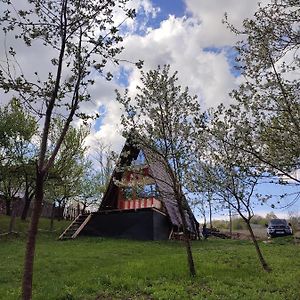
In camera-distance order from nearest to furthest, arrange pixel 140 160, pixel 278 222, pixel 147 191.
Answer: pixel 147 191 < pixel 140 160 < pixel 278 222

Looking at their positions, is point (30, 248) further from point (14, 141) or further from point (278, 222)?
point (278, 222)

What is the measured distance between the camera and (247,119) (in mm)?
8141

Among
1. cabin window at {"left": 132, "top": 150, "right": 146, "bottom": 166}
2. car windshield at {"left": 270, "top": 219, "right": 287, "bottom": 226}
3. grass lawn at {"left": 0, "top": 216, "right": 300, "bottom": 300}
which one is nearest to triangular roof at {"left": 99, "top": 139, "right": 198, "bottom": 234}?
cabin window at {"left": 132, "top": 150, "right": 146, "bottom": 166}

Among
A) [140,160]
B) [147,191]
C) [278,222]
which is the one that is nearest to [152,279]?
[147,191]

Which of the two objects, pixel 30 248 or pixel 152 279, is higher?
pixel 30 248

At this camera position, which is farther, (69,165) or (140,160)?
(69,165)

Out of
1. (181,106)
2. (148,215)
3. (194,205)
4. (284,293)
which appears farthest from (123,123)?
(148,215)

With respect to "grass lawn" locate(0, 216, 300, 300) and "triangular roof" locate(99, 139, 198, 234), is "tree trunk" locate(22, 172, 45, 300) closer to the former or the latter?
"grass lawn" locate(0, 216, 300, 300)

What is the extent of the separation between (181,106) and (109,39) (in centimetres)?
606

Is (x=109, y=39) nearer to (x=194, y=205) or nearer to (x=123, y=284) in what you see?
(x=123, y=284)

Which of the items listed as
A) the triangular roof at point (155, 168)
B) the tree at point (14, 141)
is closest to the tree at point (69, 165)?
the tree at point (14, 141)

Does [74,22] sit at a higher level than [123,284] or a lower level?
higher

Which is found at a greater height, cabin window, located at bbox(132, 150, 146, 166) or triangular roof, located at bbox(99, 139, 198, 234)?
cabin window, located at bbox(132, 150, 146, 166)

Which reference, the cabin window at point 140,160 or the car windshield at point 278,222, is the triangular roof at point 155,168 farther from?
the car windshield at point 278,222
